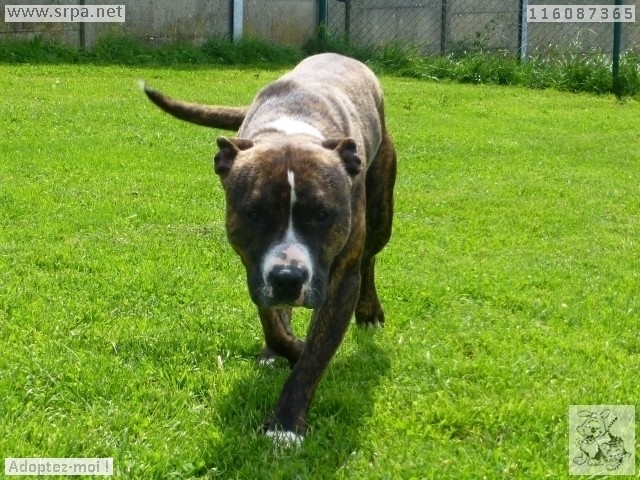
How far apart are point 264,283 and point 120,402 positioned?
0.88 m

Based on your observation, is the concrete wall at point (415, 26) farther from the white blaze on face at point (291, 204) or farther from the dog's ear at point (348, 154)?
the white blaze on face at point (291, 204)

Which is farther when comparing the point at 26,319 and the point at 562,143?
the point at 562,143

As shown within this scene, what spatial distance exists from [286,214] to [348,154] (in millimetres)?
512

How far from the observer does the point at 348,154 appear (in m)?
4.19

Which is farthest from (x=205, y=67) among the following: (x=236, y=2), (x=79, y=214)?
(x=79, y=214)

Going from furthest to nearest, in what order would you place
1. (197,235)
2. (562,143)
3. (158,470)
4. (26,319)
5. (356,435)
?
(562,143), (197,235), (26,319), (356,435), (158,470)

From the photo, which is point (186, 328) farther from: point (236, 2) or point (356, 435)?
point (236, 2)

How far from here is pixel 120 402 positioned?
409 cm

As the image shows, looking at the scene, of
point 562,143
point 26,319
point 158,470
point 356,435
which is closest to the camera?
point 158,470

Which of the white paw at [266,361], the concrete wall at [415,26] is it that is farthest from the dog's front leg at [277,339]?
the concrete wall at [415,26]

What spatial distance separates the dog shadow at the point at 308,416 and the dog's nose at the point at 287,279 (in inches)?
24.2

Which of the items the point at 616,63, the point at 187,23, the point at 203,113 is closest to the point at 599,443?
the point at 203,113

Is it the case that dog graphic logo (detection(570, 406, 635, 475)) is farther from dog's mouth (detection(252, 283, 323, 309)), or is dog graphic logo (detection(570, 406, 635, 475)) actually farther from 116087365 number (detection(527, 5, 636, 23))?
116087365 number (detection(527, 5, 636, 23))

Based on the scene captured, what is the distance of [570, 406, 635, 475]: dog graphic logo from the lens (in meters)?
3.68
